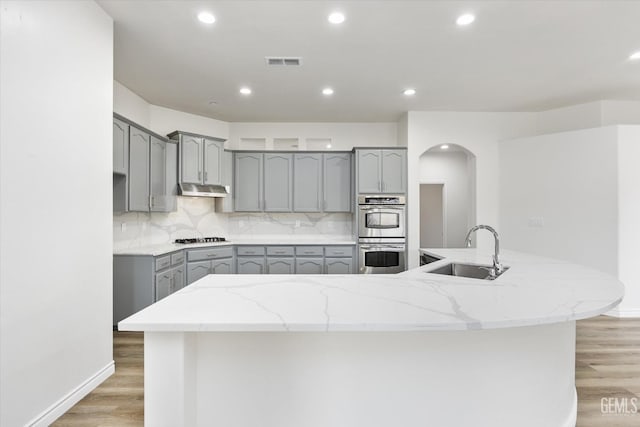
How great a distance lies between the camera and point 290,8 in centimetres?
240

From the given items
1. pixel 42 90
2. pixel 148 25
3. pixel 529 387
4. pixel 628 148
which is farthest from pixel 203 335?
pixel 628 148

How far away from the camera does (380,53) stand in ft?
10.1

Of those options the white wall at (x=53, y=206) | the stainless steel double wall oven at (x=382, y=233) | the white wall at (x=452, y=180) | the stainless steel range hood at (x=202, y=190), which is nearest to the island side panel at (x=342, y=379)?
the white wall at (x=53, y=206)

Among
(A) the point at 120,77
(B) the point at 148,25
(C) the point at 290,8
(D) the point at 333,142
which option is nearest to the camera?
(C) the point at 290,8

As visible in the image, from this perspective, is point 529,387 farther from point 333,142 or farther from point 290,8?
point 333,142

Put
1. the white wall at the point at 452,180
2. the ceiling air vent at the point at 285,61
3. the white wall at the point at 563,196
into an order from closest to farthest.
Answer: the ceiling air vent at the point at 285,61, the white wall at the point at 563,196, the white wall at the point at 452,180

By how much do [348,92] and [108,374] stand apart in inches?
147

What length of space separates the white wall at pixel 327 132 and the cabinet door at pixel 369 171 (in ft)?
2.36

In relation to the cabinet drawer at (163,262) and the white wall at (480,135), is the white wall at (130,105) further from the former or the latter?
the white wall at (480,135)

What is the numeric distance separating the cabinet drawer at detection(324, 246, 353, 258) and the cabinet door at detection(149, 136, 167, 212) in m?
2.29

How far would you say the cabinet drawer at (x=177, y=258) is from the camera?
3859mm

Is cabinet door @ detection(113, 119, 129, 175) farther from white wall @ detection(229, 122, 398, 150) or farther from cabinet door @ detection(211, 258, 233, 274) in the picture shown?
white wall @ detection(229, 122, 398, 150)

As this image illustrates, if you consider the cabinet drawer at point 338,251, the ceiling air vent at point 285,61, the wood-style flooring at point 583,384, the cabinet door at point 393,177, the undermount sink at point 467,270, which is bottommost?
the wood-style flooring at point 583,384

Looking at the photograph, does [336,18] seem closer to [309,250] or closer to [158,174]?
[158,174]
